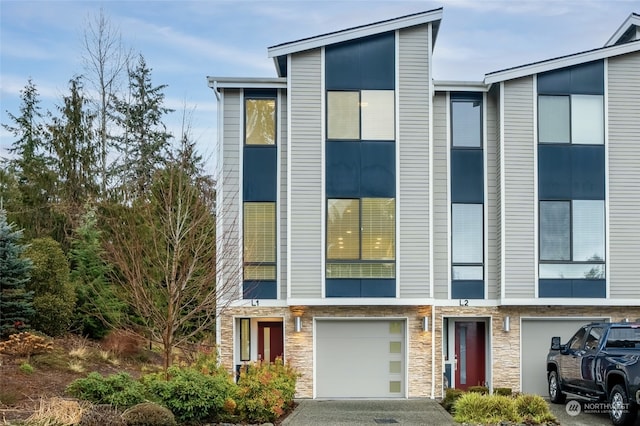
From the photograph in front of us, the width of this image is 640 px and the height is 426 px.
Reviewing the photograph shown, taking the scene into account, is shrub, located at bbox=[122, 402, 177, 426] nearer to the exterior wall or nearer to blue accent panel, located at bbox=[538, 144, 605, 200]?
the exterior wall

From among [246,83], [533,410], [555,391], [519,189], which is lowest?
[555,391]

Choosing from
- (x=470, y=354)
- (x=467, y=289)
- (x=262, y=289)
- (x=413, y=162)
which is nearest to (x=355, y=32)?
(x=413, y=162)

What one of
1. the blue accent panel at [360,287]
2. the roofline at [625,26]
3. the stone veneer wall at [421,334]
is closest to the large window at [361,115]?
the blue accent panel at [360,287]

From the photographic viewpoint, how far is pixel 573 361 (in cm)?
1584

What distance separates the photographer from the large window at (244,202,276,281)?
18234 millimetres

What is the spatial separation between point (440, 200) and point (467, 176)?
3.27 ft

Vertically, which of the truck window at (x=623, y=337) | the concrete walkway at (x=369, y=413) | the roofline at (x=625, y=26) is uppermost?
the roofline at (x=625, y=26)

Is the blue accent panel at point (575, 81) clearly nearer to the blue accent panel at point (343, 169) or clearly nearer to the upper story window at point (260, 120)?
the blue accent panel at point (343, 169)

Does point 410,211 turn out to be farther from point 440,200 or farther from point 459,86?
point 459,86

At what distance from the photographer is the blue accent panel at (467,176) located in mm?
18797

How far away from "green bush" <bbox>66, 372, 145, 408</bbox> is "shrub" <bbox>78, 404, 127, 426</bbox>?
0.31 metres

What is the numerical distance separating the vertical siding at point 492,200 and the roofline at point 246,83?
567 cm

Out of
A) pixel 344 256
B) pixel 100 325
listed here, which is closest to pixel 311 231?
pixel 344 256

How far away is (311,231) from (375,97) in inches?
154
